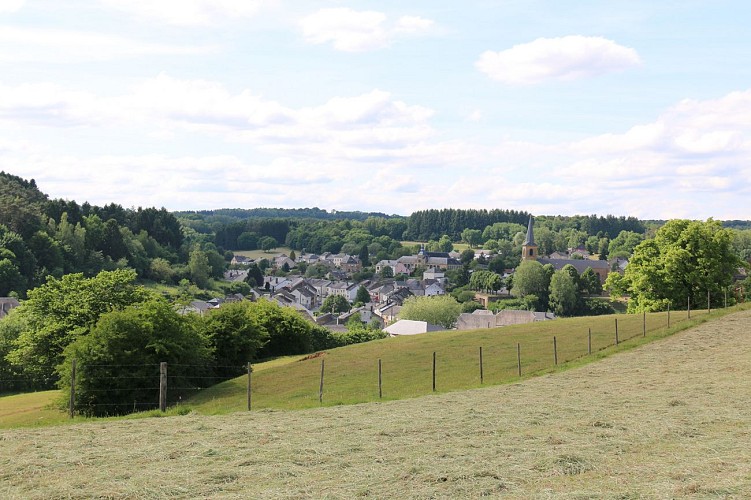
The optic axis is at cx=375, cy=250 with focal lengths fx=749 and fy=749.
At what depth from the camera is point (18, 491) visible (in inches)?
440

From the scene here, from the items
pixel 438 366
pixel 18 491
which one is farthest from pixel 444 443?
pixel 438 366

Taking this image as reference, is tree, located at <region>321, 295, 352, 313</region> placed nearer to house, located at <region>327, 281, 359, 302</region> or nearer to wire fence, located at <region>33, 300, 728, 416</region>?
house, located at <region>327, 281, 359, 302</region>

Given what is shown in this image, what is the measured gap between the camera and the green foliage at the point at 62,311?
46.5 metres

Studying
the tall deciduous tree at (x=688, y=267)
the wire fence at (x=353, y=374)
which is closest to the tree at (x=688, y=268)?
the tall deciduous tree at (x=688, y=267)

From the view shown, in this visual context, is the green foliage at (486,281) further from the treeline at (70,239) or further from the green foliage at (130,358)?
→ the green foliage at (130,358)

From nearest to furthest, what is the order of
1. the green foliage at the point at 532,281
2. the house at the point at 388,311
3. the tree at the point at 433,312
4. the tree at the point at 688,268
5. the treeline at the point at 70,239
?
the tree at the point at 688,268, the tree at the point at 433,312, the treeline at the point at 70,239, the house at the point at 388,311, the green foliage at the point at 532,281

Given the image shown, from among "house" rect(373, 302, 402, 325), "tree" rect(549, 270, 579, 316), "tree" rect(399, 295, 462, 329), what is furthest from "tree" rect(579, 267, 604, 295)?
"tree" rect(399, 295, 462, 329)

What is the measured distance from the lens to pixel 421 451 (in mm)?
13672

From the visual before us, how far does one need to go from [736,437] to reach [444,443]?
5.57 metres

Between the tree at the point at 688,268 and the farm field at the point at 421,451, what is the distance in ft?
134

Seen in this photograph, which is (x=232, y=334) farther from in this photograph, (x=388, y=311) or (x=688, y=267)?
(x=388, y=311)

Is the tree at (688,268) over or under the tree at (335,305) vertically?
over

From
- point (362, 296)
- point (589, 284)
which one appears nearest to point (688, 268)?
point (589, 284)

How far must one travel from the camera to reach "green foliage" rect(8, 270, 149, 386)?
46531mm
